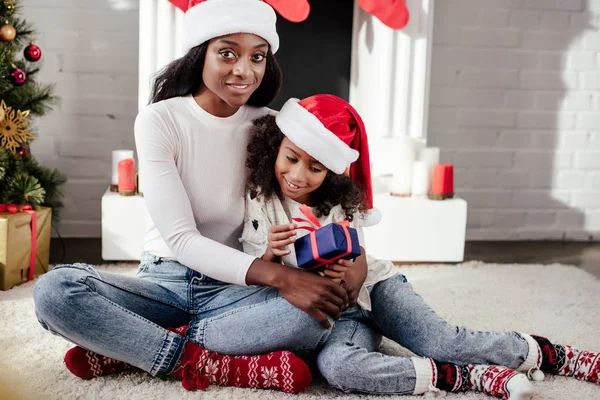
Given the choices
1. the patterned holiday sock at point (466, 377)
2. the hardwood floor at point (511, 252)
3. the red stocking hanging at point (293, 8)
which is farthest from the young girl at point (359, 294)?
the hardwood floor at point (511, 252)

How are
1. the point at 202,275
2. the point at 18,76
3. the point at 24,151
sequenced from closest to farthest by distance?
the point at 202,275 → the point at 18,76 → the point at 24,151

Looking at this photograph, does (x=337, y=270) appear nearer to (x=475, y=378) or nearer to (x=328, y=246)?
(x=328, y=246)

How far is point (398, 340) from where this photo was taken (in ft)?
5.37

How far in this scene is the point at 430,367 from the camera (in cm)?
150

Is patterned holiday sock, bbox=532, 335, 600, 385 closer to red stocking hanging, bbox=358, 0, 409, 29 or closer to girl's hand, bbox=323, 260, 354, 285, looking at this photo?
girl's hand, bbox=323, 260, 354, 285

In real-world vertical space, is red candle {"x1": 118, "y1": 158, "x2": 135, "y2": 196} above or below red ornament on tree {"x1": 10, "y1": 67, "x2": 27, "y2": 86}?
below

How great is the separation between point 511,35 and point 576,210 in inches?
35.4

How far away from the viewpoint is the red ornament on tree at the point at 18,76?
2.24 metres

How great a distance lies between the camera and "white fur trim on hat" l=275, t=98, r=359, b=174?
155cm

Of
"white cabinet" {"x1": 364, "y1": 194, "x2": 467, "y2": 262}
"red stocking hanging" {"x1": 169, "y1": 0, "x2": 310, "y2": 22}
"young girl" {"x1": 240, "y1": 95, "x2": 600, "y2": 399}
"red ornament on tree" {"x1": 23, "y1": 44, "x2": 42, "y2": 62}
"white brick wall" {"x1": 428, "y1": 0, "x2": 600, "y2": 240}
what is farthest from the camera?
"white brick wall" {"x1": 428, "y1": 0, "x2": 600, "y2": 240}

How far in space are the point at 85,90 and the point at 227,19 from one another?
156 cm

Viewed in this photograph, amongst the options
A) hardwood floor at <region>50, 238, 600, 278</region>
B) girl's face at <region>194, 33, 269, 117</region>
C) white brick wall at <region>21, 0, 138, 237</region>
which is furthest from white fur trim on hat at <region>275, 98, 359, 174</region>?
white brick wall at <region>21, 0, 138, 237</region>

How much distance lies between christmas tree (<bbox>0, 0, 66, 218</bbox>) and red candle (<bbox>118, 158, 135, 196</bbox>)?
308mm

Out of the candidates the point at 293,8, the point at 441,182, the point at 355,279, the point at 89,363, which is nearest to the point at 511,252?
the point at 441,182
